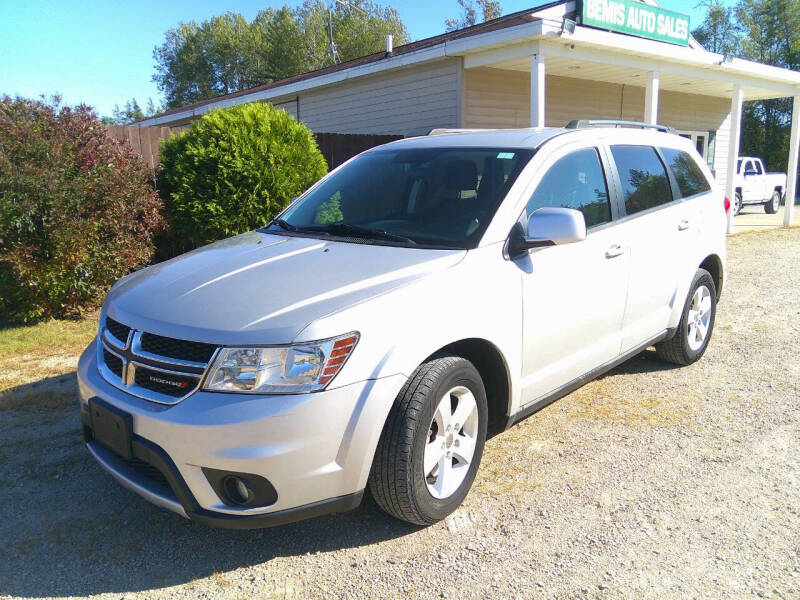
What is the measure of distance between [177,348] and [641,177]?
3387 mm

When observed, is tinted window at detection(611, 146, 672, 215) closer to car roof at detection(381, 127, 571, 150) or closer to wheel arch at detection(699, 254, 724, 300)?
car roof at detection(381, 127, 571, 150)

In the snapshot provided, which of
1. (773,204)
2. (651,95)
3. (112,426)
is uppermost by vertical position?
(651,95)

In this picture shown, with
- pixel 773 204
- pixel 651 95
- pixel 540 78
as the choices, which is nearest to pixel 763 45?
pixel 773 204

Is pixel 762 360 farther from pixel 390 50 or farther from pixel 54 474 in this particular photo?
pixel 390 50

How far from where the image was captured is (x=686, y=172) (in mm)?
5172

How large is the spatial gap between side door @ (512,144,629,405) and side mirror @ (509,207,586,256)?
0.10 m

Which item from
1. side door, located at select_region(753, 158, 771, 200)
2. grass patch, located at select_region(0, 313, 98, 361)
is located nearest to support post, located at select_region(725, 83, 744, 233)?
side door, located at select_region(753, 158, 771, 200)

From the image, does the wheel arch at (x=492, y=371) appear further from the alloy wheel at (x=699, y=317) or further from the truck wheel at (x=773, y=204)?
Result: the truck wheel at (x=773, y=204)

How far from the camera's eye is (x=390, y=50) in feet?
44.1

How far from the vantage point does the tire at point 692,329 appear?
16.6 feet

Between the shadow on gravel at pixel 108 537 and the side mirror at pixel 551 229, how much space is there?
5.01 feet

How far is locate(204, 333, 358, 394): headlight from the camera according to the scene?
2516 millimetres

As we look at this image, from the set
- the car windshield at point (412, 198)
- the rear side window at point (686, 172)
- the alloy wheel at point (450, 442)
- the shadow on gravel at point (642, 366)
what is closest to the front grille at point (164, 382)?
the alloy wheel at point (450, 442)

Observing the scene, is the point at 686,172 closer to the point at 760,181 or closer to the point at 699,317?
the point at 699,317
